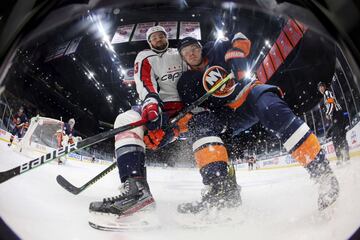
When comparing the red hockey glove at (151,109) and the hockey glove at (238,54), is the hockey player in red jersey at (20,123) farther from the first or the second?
the hockey glove at (238,54)

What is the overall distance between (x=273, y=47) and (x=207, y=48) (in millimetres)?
99

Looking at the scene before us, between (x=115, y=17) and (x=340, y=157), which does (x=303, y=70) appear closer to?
(x=340, y=157)

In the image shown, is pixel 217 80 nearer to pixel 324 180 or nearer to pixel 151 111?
pixel 151 111

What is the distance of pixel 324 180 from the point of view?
59cm

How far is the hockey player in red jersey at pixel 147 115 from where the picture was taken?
58 centimetres

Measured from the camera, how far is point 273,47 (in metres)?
0.59

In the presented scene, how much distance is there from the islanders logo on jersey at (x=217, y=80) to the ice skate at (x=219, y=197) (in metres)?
0.13

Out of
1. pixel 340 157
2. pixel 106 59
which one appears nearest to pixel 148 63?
pixel 106 59

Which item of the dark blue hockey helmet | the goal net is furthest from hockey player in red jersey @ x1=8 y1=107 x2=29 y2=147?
the dark blue hockey helmet

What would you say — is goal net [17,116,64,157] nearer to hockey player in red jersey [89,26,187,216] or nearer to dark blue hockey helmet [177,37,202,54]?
hockey player in red jersey [89,26,187,216]

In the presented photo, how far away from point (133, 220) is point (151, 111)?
17 centimetres

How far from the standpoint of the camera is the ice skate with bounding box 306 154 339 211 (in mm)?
588

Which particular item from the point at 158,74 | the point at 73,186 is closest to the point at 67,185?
the point at 73,186

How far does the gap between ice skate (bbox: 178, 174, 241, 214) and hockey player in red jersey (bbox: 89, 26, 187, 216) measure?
0.23ft
